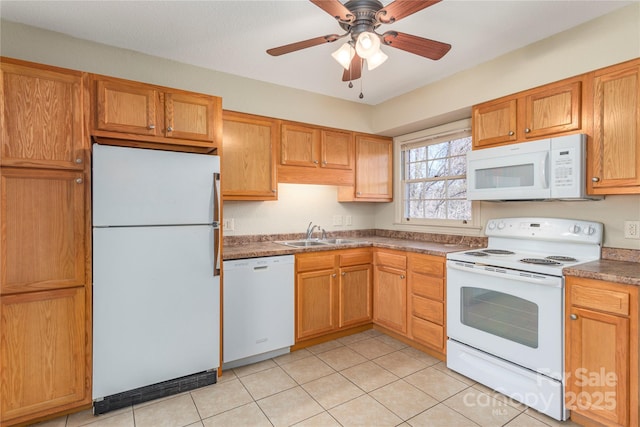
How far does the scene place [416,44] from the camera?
5.78 feet

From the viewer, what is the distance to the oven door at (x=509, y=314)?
193 centimetres

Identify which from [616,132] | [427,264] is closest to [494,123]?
[616,132]

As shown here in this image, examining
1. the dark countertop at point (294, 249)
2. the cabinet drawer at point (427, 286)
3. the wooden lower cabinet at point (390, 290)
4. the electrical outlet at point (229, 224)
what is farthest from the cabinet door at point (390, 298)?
the electrical outlet at point (229, 224)

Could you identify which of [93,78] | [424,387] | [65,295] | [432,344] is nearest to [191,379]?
[65,295]

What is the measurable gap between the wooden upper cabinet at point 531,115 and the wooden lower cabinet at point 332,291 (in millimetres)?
1512

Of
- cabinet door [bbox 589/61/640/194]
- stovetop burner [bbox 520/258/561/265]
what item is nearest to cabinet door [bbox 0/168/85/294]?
Result: stovetop burner [bbox 520/258/561/265]

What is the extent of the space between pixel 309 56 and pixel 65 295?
233 cm

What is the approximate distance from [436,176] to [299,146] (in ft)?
4.92

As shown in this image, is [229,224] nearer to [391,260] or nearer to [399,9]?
[391,260]

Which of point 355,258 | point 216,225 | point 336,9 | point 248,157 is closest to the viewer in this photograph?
point 336,9

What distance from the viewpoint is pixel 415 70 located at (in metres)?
2.82

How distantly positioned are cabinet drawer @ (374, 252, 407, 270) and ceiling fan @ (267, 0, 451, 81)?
172cm

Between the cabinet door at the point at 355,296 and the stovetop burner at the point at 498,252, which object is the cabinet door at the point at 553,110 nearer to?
the stovetop burner at the point at 498,252

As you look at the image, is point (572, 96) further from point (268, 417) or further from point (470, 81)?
point (268, 417)
